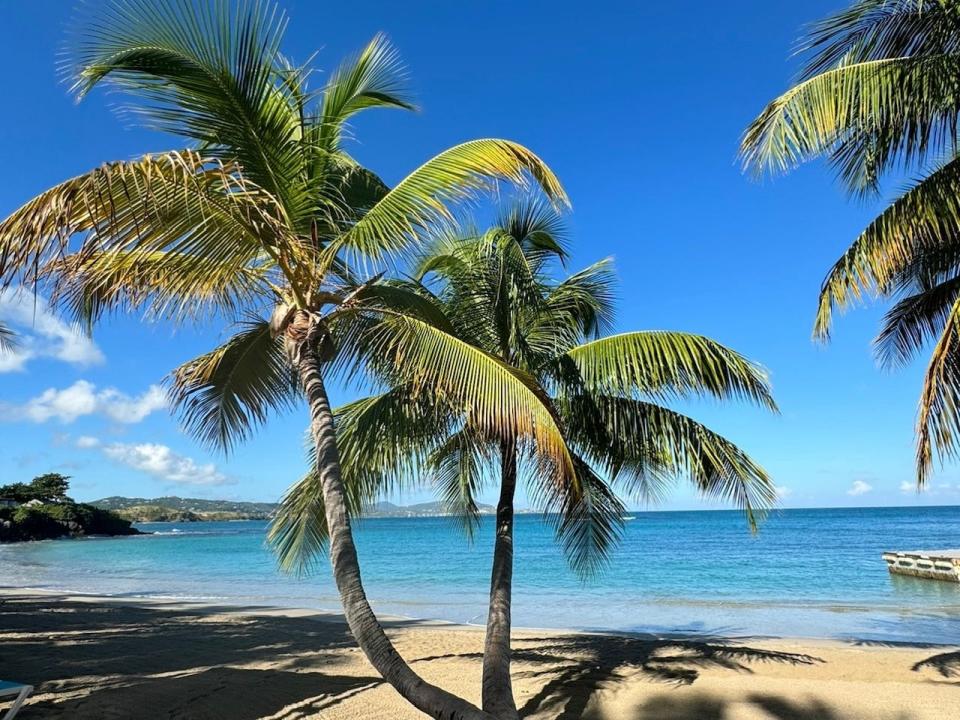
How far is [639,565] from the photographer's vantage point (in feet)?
97.4

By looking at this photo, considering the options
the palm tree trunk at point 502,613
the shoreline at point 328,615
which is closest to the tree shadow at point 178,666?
the shoreline at point 328,615

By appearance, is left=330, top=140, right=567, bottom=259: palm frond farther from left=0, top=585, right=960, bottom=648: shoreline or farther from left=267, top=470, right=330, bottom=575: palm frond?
left=0, top=585, right=960, bottom=648: shoreline

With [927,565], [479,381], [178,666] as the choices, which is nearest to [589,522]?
[479,381]

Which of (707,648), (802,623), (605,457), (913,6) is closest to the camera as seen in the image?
(913,6)

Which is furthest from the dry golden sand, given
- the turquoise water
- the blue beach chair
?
the turquoise water

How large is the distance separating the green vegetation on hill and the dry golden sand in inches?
2567

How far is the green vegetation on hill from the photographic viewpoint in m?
65.6

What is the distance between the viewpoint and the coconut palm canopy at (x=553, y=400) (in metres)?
6.62

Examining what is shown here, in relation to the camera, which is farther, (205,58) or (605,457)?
(605,457)

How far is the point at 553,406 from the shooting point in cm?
610

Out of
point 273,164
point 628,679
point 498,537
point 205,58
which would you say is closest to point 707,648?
point 628,679

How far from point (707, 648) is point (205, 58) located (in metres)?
9.42

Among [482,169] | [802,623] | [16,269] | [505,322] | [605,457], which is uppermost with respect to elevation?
[482,169]

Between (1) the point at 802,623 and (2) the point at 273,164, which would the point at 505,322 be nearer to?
(2) the point at 273,164
